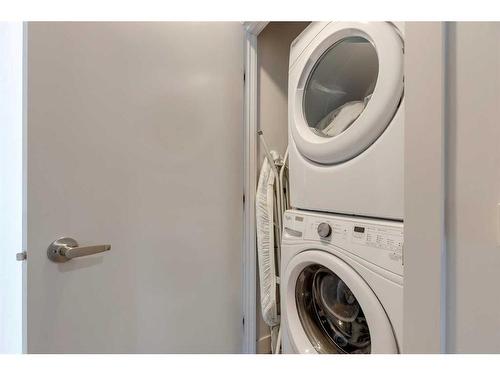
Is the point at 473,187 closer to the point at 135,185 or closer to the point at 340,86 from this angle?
the point at 340,86

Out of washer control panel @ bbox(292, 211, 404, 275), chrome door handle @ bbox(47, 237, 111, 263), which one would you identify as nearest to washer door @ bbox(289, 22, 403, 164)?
washer control panel @ bbox(292, 211, 404, 275)

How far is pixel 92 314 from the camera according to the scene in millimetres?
733

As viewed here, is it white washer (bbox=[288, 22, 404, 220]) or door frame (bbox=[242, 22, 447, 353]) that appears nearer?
door frame (bbox=[242, 22, 447, 353])

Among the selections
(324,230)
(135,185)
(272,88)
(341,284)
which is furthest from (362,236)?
(272,88)

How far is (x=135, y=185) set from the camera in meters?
0.81

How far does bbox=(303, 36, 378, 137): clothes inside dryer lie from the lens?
0.73m

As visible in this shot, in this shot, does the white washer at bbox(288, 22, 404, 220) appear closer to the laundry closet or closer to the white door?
the laundry closet

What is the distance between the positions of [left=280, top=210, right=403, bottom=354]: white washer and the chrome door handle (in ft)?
Answer: 2.23

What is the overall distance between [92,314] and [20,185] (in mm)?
453

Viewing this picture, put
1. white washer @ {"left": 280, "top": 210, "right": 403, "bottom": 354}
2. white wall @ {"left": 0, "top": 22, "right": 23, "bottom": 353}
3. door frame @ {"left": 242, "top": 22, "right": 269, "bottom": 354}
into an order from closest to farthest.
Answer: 1. white washer @ {"left": 280, "top": 210, "right": 403, "bottom": 354}
2. white wall @ {"left": 0, "top": 22, "right": 23, "bottom": 353}
3. door frame @ {"left": 242, "top": 22, "right": 269, "bottom": 354}
